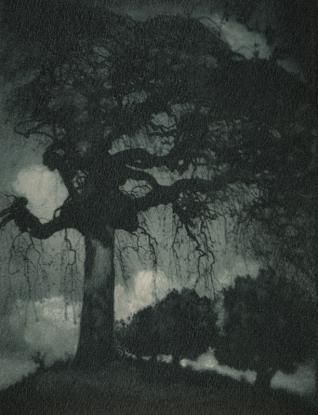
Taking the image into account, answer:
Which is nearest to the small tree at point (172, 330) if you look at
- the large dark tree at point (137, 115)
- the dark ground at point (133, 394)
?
the dark ground at point (133, 394)

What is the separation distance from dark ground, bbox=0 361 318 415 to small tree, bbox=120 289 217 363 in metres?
0.10

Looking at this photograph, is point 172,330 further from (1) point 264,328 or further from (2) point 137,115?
(2) point 137,115

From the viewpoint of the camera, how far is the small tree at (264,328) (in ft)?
9.59

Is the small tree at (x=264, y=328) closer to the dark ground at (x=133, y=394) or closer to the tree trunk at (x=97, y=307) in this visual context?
the dark ground at (x=133, y=394)

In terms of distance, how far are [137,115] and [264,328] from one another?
1461 millimetres

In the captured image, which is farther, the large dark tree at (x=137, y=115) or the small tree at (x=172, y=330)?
the large dark tree at (x=137, y=115)

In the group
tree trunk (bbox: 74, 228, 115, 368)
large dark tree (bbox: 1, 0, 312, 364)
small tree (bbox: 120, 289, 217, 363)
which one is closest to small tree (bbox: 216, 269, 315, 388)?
small tree (bbox: 120, 289, 217, 363)

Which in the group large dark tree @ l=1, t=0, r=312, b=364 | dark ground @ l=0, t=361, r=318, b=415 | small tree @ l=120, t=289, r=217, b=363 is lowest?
dark ground @ l=0, t=361, r=318, b=415

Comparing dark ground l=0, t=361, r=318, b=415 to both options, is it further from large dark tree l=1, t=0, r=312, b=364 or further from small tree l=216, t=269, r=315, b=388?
large dark tree l=1, t=0, r=312, b=364

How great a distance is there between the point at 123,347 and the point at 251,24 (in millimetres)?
2107

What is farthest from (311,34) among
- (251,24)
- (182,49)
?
(182,49)

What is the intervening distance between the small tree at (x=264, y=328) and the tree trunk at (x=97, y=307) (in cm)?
65

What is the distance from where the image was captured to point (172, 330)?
9.50ft

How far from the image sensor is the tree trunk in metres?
2.86
